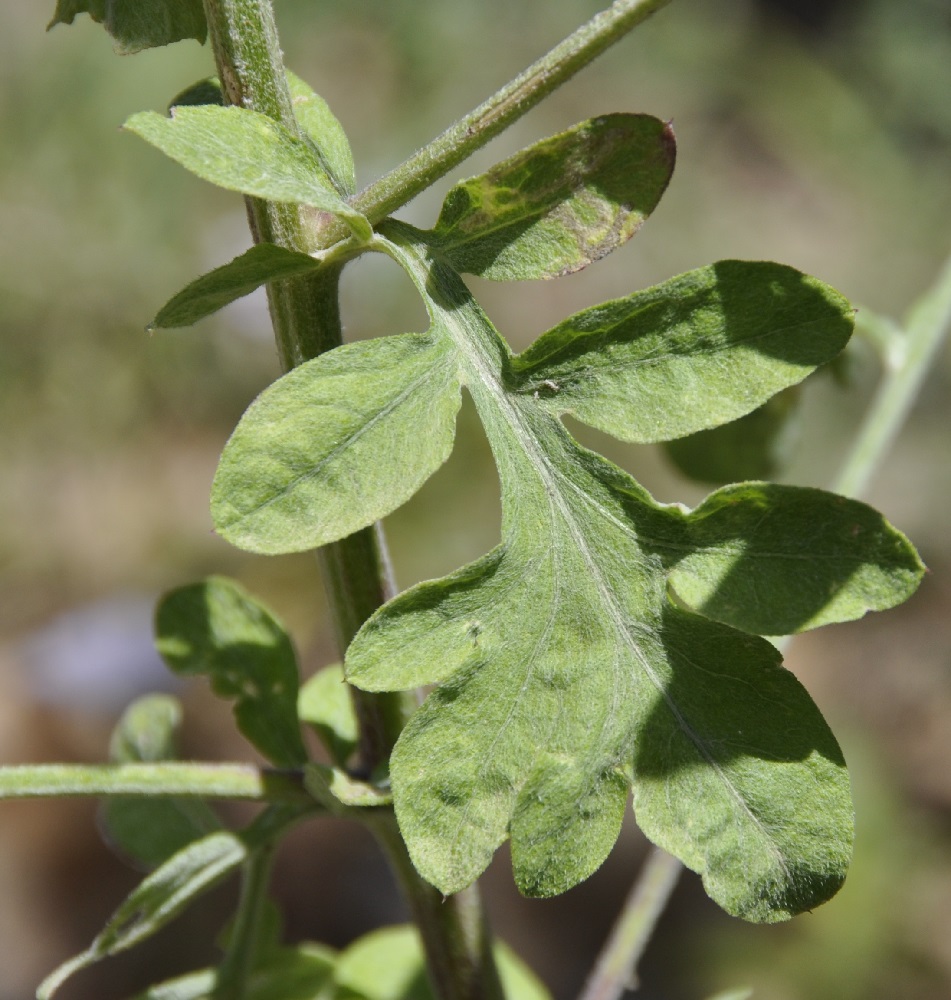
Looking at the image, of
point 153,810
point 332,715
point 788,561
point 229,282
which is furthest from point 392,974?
point 229,282

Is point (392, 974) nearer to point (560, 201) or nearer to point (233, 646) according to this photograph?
point (233, 646)

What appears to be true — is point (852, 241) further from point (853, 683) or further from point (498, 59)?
point (853, 683)

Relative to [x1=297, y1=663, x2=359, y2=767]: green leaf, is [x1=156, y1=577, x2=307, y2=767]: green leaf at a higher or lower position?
higher

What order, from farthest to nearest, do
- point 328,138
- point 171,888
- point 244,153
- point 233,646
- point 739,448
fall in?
point 739,448 < point 233,646 < point 171,888 < point 328,138 < point 244,153

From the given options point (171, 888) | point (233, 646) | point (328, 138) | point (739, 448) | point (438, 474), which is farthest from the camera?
point (438, 474)

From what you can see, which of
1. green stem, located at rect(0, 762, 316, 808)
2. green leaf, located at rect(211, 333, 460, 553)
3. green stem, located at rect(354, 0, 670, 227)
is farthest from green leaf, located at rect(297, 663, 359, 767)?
green stem, located at rect(354, 0, 670, 227)

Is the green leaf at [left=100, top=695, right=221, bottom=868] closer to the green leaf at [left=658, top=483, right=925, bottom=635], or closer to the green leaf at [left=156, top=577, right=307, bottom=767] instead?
the green leaf at [left=156, top=577, right=307, bottom=767]
